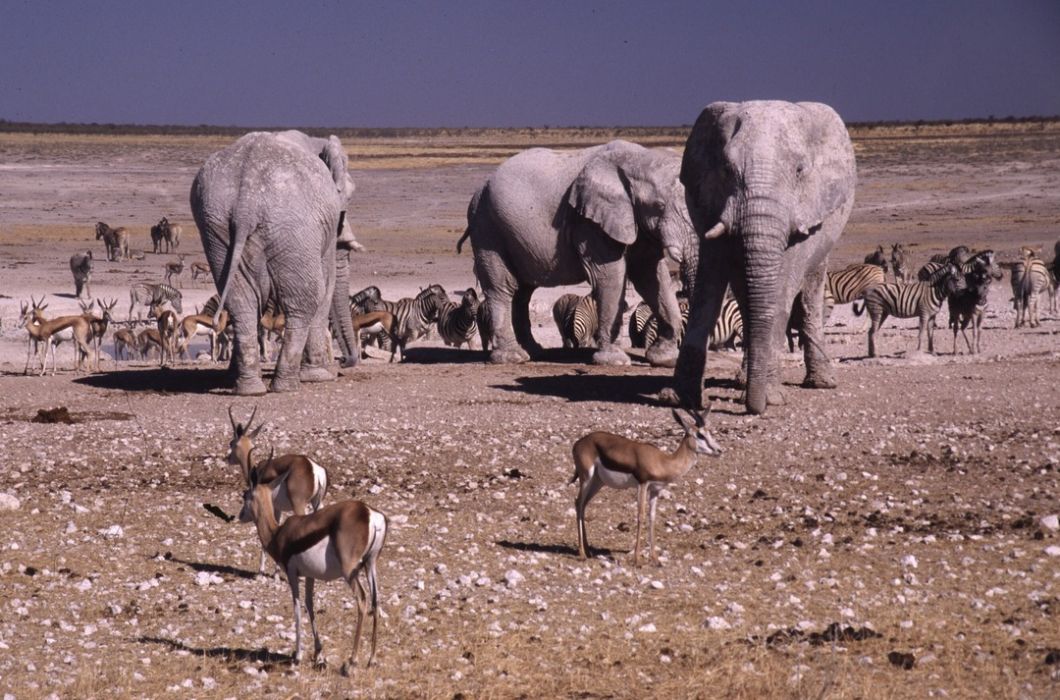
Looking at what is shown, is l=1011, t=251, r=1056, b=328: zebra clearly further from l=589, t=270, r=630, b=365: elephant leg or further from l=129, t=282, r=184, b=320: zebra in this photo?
l=129, t=282, r=184, b=320: zebra

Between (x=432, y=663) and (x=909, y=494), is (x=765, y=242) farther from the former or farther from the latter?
(x=432, y=663)

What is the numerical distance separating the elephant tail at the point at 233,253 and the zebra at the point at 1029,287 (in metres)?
13.6

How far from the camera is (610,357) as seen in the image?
17.0 m

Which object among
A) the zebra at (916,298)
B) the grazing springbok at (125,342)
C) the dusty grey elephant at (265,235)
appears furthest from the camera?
the grazing springbok at (125,342)

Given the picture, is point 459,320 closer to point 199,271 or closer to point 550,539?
point 550,539

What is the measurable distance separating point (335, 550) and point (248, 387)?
8.12 meters

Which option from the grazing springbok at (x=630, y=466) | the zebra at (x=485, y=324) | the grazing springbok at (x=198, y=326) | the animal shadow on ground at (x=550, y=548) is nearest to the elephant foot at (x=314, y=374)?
the zebra at (x=485, y=324)

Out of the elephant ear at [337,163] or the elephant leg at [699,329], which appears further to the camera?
the elephant ear at [337,163]

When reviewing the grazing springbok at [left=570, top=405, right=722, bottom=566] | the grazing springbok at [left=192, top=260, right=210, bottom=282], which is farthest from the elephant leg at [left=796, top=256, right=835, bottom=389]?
the grazing springbok at [left=192, top=260, right=210, bottom=282]

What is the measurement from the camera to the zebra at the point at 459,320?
21266mm

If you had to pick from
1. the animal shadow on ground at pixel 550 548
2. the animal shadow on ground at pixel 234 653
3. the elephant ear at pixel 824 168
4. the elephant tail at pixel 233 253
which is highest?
the elephant ear at pixel 824 168

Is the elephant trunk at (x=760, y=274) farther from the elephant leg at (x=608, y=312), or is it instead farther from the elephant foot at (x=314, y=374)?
the elephant foot at (x=314, y=374)

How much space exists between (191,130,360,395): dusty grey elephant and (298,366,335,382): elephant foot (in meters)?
0.54

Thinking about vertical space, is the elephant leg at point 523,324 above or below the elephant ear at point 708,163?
below
